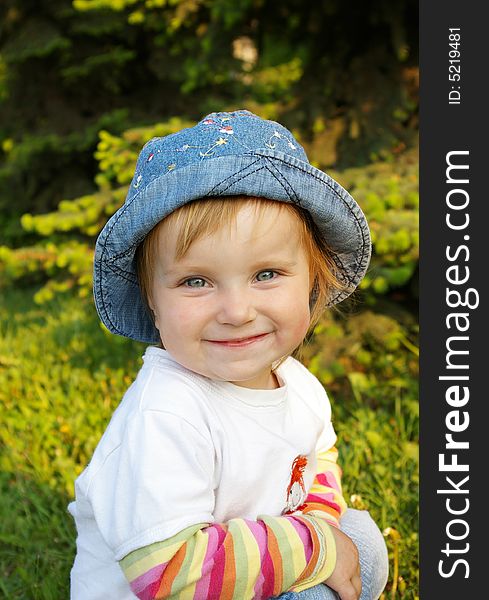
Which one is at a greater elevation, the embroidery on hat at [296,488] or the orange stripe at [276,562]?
the embroidery on hat at [296,488]

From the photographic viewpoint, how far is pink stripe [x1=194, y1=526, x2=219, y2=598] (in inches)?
59.8

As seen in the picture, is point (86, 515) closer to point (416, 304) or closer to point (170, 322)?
point (170, 322)

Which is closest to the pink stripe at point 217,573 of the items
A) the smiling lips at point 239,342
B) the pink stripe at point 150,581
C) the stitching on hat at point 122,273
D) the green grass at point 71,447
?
the pink stripe at point 150,581

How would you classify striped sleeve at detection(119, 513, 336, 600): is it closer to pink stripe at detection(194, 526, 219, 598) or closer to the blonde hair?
pink stripe at detection(194, 526, 219, 598)

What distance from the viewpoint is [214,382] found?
1771 mm

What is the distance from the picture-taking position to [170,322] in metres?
1.66

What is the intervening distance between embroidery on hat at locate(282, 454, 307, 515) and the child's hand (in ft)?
0.37

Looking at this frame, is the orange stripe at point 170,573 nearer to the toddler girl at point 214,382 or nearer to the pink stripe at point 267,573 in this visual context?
the toddler girl at point 214,382

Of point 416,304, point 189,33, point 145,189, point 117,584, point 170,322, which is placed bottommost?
point 117,584

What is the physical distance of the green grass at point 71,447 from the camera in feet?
8.13

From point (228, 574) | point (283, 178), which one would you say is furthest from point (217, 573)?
point (283, 178)

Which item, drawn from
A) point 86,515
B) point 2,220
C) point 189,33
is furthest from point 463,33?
point 2,220

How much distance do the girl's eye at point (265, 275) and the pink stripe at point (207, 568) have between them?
525mm

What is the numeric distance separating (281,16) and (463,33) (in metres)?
1.85
